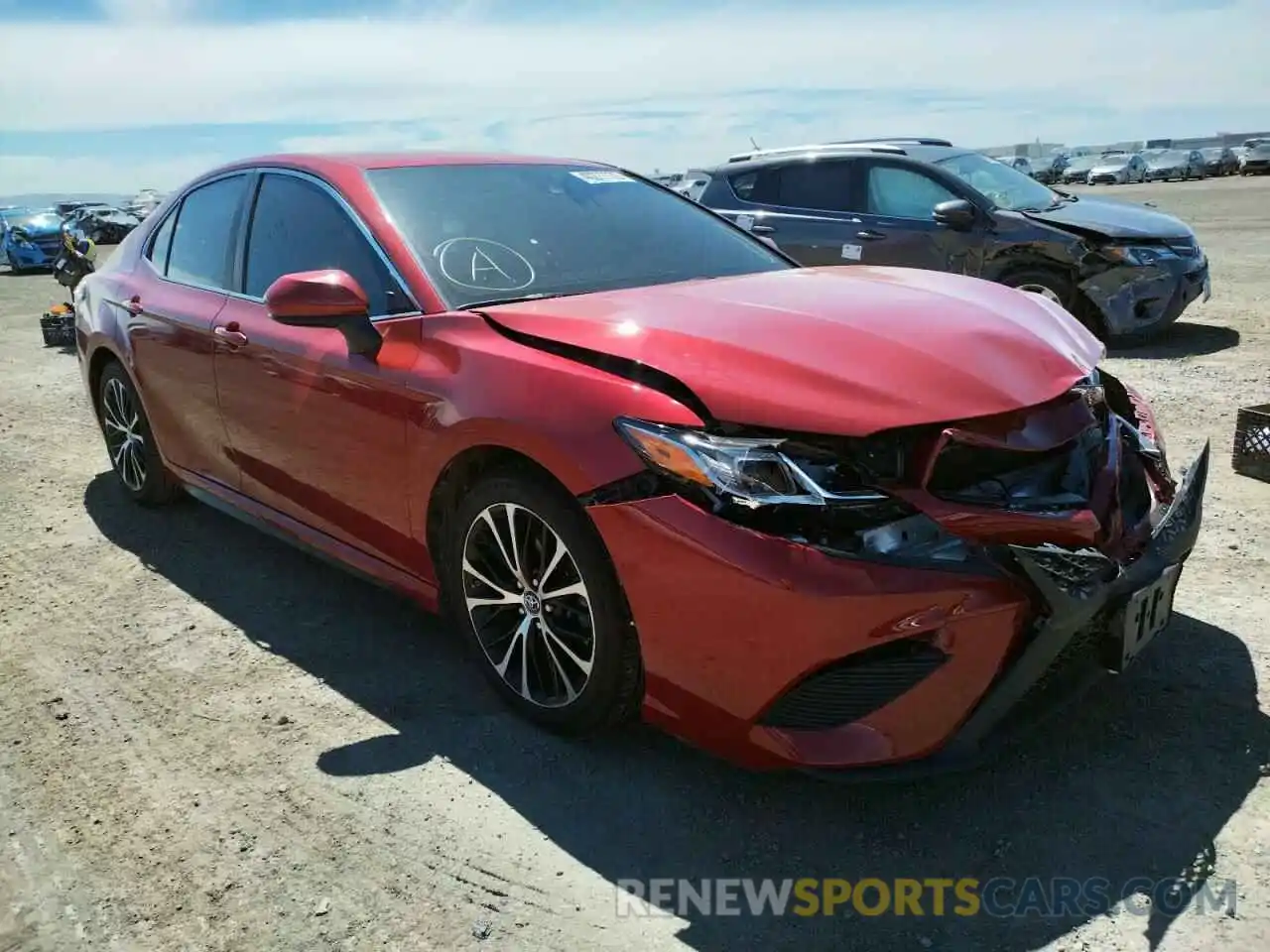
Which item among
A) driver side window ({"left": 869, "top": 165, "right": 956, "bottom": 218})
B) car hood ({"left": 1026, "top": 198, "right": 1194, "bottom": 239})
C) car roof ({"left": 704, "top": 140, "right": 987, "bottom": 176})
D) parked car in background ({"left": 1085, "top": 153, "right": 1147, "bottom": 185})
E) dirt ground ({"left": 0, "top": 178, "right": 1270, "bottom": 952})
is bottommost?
dirt ground ({"left": 0, "top": 178, "right": 1270, "bottom": 952})

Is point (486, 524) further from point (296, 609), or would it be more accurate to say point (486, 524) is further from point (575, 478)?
point (296, 609)

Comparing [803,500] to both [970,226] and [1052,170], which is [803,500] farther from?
[1052,170]

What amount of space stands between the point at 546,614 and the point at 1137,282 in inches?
247

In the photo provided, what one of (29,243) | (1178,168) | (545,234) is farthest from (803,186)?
(1178,168)

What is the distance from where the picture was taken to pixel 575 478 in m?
2.47

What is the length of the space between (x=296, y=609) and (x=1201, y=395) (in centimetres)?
518

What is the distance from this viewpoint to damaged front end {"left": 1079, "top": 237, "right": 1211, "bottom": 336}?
24.2ft

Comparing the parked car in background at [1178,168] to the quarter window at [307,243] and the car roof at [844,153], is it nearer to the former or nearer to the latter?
the car roof at [844,153]

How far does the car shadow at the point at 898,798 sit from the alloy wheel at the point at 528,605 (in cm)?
19

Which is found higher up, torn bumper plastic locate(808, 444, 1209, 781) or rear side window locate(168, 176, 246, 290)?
rear side window locate(168, 176, 246, 290)

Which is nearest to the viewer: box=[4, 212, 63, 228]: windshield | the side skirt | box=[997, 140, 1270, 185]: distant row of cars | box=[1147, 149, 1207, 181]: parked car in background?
the side skirt

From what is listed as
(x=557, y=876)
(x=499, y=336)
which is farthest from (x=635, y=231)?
(x=557, y=876)

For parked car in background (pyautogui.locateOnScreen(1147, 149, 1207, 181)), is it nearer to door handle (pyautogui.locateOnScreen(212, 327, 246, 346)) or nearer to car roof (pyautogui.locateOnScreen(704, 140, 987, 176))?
car roof (pyautogui.locateOnScreen(704, 140, 987, 176))

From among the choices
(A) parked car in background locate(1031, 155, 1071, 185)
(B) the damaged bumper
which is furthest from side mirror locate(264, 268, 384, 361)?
(A) parked car in background locate(1031, 155, 1071, 185)
